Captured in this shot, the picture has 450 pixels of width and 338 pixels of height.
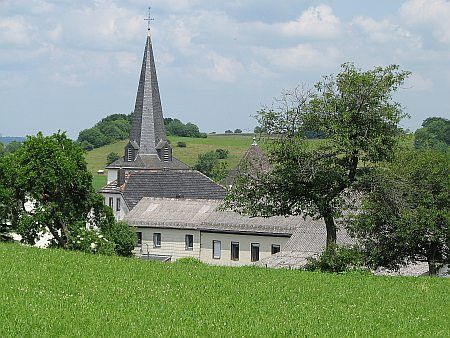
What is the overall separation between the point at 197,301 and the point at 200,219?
162ft

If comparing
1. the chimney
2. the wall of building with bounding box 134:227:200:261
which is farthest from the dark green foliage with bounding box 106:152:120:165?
the wall of building with bounding box 134:227:200:261

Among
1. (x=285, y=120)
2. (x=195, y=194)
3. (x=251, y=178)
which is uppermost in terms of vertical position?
(x=285, y=120)

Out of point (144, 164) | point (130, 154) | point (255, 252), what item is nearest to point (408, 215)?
point (255, 252)

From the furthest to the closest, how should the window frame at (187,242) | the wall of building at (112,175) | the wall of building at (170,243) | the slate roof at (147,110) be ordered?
1. the slate roof at (147,110)
2. the wall of building at (112,175)
3. the window frame at (187,242)
4. the wall of building at (170,243)

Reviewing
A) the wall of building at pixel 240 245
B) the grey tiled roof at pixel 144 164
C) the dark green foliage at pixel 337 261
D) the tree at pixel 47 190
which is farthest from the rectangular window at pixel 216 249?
the grey tiled roof at pixel 144 164

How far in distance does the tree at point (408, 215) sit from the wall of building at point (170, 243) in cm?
3025

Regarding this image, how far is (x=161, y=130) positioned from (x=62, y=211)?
238 feet

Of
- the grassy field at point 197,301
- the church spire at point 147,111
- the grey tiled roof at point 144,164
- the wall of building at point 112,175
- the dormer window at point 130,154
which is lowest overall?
the wall of building at point 112,175

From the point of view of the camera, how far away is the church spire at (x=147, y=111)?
107438 millimetres

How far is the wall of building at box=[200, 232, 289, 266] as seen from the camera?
198ft

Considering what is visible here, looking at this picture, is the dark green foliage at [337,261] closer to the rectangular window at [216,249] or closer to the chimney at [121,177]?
the rectangular window at [216,249]

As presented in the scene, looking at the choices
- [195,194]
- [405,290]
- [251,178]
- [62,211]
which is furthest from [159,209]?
[405,290]

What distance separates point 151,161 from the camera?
106 metres

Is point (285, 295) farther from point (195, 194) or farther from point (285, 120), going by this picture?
point (195, 194)
